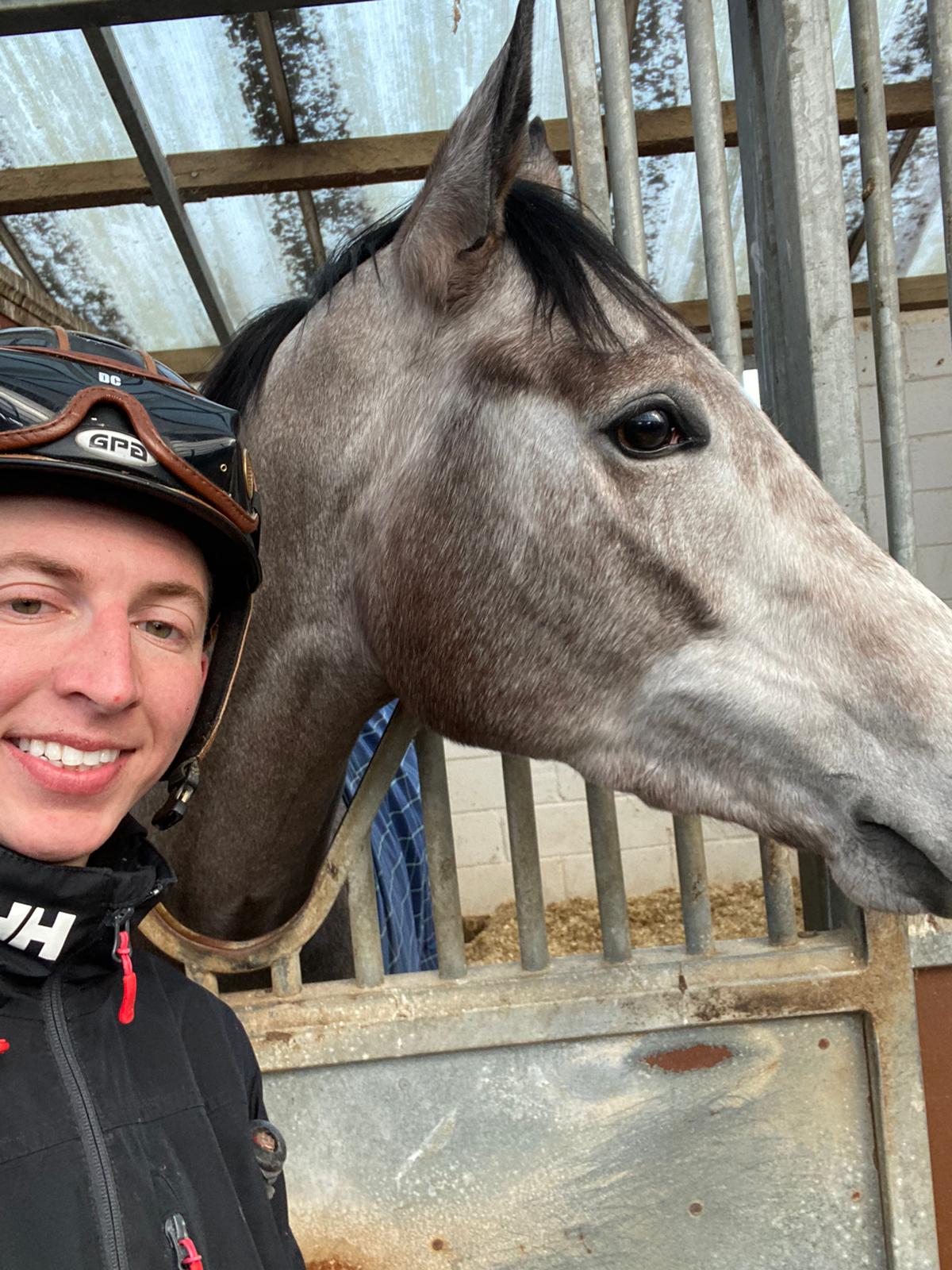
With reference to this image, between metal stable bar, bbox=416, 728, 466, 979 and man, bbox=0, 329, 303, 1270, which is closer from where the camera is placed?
man, bbox=0, 329, 303, 1270

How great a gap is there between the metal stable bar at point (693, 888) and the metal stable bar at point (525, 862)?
0.75ft

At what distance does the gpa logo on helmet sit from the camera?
34.6 inches

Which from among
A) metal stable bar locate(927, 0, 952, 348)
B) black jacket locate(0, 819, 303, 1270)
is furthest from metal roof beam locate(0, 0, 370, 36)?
black jacket locate(0, 819, 303, 1270)

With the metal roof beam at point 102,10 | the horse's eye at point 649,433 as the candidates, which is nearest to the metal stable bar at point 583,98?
the metal roof beam at point 102,10

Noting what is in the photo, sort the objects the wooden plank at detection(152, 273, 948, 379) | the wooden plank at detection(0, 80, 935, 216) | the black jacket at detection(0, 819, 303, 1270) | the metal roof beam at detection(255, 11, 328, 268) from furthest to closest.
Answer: the wooden plank at detection(152, 273, 948, 379) < the wooden plank at detection(0, 80, 935, 216) < the metal roof beam at detection(255, 11, 328, 268) < the black jacket at detection(0, 819, 303, 1270)

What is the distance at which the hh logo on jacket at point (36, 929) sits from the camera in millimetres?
774

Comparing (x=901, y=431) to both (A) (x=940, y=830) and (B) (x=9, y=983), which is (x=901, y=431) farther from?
(B) (x=9, y=983)

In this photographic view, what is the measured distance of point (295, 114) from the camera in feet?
11.6

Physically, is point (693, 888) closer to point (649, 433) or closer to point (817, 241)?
point (649, 433)

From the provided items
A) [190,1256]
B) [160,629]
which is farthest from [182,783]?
[190,1256]

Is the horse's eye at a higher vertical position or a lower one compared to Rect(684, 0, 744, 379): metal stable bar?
lower

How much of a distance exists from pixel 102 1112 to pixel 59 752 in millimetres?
299

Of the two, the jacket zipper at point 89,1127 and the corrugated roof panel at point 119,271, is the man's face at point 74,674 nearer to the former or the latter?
the jacket zipper at point 89,1127

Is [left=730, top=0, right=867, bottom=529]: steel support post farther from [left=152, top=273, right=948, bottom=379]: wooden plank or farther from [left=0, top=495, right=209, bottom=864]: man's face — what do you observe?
[left=152, top=273, right=948, bottom=379]: wooden plank
